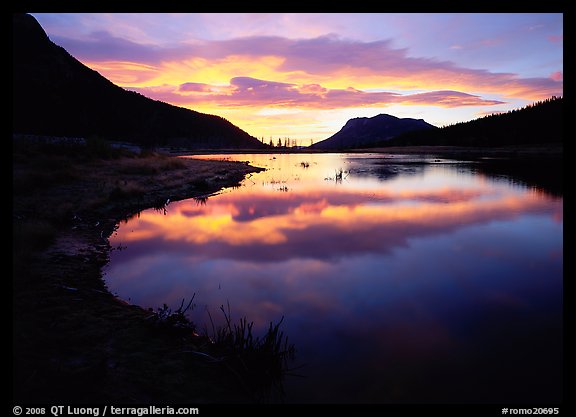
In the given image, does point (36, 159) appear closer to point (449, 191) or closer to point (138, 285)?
point (138, 285)

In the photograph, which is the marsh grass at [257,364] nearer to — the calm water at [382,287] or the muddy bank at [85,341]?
the muddy bank at [85,341]

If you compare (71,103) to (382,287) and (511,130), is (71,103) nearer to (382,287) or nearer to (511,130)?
(382,287)

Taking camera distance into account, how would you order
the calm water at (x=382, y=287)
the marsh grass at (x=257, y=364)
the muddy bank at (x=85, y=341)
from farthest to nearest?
the calm water at (x=382, y=287), the marsh grass at (x=257, y=364), the muddy bank at (x=85, y=341)

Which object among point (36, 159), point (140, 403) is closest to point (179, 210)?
point (36, 159)

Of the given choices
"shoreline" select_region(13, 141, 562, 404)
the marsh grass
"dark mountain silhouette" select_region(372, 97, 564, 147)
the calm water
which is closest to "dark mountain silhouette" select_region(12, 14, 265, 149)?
the calm water

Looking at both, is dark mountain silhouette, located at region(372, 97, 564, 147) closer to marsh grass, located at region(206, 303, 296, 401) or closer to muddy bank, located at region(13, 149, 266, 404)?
marsh grass, located at region(206, 303, 296, 401)

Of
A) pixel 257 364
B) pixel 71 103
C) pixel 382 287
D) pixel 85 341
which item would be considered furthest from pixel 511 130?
pixel 71 103

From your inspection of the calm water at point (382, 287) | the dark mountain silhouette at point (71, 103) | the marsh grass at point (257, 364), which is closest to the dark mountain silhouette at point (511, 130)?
the dark mountain silhouette at point (71, 103)
